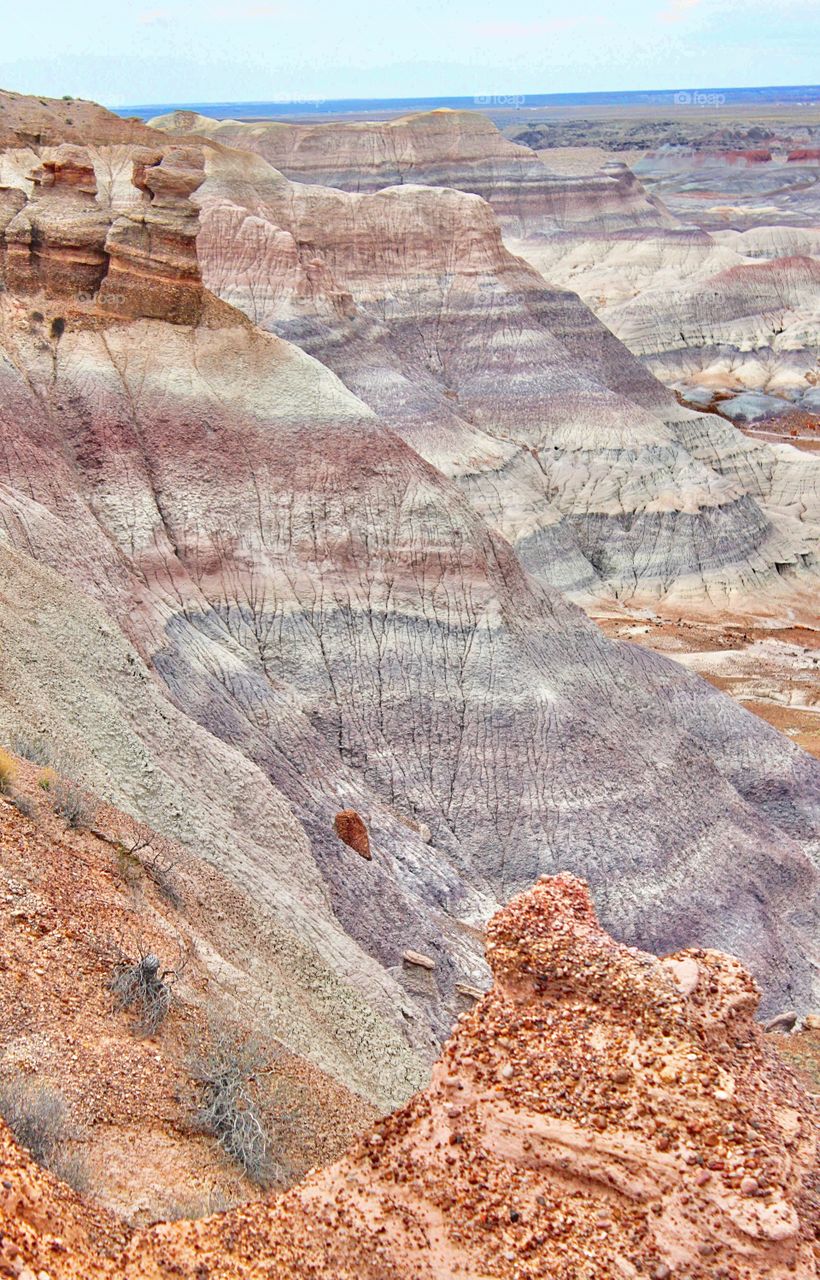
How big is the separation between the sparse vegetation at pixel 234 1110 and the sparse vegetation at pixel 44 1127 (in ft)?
4.30

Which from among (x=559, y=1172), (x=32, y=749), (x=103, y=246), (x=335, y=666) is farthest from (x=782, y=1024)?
(x=103, y=246)

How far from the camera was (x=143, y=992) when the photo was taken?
9.69 meters

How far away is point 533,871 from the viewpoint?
23.3m

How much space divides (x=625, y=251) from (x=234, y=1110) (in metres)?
98.6

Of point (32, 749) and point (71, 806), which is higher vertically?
point (71, 806)

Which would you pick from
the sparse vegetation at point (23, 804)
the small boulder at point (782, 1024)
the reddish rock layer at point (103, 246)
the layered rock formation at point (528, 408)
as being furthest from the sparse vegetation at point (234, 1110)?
the layered rock formation at point (528, 408)

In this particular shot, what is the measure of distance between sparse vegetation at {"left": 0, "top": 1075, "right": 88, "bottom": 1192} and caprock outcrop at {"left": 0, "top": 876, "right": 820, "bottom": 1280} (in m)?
0.49

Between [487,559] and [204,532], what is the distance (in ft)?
18.4

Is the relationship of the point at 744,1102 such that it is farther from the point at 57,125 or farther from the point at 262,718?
the point at 57,125

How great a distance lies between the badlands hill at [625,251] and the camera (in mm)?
89438

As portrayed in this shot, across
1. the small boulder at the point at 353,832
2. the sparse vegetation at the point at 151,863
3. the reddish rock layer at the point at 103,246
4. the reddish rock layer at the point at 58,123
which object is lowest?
the small boulder at the point at 353,832

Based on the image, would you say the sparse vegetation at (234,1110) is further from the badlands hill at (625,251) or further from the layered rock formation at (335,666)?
the badlands hill at (625,251)

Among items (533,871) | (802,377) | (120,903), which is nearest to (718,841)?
(533,871)

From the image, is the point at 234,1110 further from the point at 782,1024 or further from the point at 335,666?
the point at 335,666
